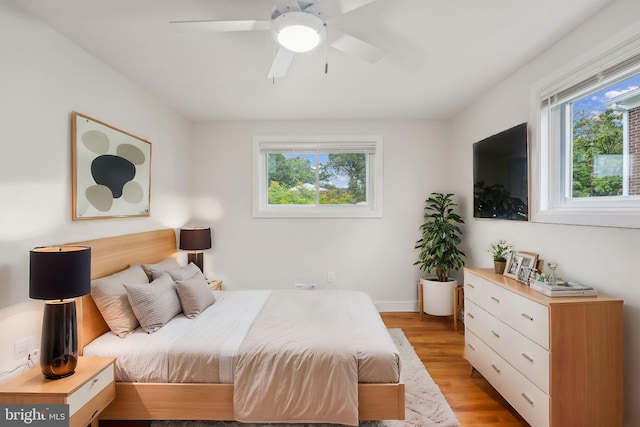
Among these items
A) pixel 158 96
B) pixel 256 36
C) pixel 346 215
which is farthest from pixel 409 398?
pixel 158 96

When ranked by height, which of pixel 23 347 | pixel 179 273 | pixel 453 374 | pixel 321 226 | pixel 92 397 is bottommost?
pixel 453 374

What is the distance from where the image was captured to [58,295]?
1650 mm

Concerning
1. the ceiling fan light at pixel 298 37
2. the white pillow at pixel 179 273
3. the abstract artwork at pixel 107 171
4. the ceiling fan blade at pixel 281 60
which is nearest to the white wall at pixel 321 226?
the abstract artwork at pixel 107 171

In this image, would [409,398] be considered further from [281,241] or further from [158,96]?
[158,96]

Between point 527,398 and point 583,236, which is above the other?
point 583,236

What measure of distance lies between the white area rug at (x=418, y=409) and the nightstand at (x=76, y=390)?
480 mm

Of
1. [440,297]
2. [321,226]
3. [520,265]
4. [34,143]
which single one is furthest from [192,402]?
[440,297]

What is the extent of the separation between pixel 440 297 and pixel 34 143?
392 cm

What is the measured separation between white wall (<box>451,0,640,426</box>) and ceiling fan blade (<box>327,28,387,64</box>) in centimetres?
130

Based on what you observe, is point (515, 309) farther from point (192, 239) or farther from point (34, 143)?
point (34, 143)

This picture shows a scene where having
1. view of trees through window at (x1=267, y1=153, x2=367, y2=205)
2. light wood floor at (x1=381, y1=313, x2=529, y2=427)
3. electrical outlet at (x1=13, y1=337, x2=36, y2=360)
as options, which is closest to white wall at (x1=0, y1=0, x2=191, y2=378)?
electrical outlet at (x1=13, y1=337, x2=36, y2=360)

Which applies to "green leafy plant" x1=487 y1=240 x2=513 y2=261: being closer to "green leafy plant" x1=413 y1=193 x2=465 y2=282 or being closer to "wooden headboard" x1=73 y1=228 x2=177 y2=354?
"green leafy plant" x1=413 y1=193 x2=465 y2=282

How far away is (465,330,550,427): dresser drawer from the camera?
1.83 meters

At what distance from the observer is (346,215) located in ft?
13.7
